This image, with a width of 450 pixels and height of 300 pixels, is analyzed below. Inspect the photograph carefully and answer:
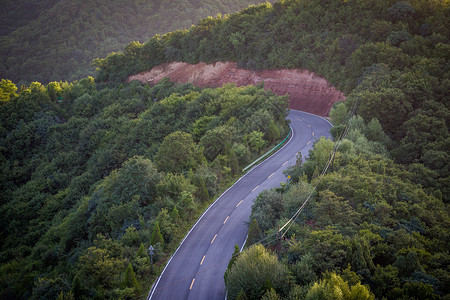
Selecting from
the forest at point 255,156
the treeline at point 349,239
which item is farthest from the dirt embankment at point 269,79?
the treeline at point 349,239

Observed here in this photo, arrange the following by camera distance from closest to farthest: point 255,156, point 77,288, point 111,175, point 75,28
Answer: point 77,288
point 111,175
point 255,156
point 75,28

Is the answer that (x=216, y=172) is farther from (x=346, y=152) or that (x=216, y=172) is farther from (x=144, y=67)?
(x=144, y=67)

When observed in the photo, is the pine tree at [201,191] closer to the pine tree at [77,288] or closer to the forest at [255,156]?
the forest at [255,156]

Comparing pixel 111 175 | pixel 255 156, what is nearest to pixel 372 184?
pixel 255 156

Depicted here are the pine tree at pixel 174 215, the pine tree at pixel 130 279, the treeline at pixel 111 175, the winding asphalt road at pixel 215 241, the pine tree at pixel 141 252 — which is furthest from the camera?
the pine tree at pixel 174 215

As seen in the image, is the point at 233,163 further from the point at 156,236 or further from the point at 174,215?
the point at 156,236

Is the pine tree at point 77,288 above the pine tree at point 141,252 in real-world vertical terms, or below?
above
